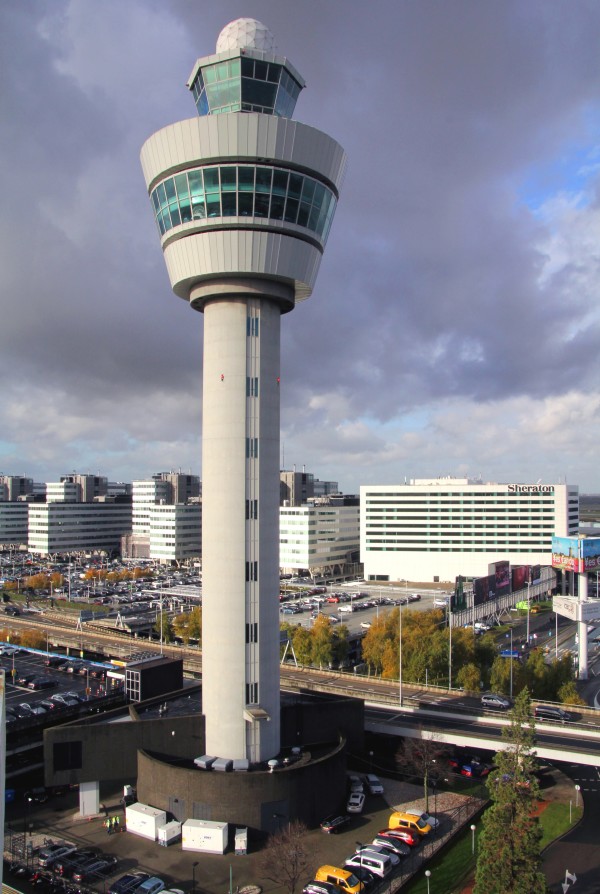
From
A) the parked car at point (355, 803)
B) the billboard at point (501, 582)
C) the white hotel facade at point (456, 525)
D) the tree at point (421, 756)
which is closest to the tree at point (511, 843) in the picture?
the parked car at point (355, 803)

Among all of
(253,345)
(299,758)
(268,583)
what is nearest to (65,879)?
(299,758)

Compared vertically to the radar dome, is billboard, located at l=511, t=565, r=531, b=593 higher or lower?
lower

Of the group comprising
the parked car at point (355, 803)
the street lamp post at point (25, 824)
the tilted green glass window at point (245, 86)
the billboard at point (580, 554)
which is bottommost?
the street lamp post at point (25, 824)

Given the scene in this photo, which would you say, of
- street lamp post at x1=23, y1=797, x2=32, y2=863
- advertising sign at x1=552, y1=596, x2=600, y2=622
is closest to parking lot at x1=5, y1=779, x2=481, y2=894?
street lamp post at x1=23, y1=797, x2=32, y2=863

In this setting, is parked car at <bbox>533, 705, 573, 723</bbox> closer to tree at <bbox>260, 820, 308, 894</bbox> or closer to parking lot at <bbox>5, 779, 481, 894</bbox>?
parking lot at <bbox>5, 779, 481, 894</bbox>

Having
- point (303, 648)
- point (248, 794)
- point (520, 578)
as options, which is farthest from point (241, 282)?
point (520, 578)

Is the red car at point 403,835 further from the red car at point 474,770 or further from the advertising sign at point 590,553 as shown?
the advertising sign at point 590,553

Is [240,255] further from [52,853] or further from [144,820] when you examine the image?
[52,853]
